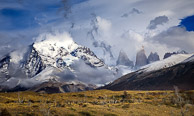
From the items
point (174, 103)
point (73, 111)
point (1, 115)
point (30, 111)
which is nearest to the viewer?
point (1, 115)

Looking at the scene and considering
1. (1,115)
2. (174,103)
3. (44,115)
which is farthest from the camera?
(174,103)

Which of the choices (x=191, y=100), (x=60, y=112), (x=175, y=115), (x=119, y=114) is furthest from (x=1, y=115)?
(x=191, y=100)

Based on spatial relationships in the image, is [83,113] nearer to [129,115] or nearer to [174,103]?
[129,115]

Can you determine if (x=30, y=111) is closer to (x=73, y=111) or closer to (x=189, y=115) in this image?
(x=73, y=111)

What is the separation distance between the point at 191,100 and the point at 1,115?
8165 centimetres

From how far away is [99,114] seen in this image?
208ft

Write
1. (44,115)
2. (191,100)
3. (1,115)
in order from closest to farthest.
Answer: (1,115) → (44,115) → (191,100)

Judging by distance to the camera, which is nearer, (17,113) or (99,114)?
(17,113)

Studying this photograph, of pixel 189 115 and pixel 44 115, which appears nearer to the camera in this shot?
pixel 44 115

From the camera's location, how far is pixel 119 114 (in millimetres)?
64938

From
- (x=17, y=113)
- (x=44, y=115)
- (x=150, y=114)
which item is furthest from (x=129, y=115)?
(x=17, y=113)

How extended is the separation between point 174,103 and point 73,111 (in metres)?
49.1

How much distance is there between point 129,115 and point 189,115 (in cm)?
1893

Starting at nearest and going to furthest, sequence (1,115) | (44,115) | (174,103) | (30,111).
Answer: (1,115) < (44,115) < (30,111) < (174,103)
